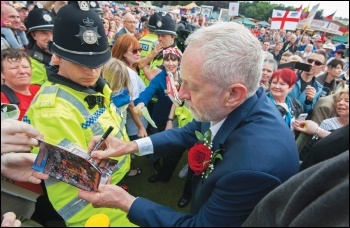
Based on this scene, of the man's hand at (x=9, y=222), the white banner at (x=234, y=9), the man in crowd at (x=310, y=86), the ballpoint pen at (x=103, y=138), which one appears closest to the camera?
the man's hand at (x=9, y=222)

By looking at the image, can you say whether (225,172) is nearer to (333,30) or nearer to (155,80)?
(155,80)

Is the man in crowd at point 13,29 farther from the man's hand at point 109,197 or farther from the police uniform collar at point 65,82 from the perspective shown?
the man's hand at point 109,197

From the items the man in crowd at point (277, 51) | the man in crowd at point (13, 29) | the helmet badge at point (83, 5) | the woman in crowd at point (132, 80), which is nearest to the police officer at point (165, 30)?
the woman in crowd at point (132, 80)

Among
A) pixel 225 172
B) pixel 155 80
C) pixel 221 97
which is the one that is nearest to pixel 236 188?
pixel 225 172

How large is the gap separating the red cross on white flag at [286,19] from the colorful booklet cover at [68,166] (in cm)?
709

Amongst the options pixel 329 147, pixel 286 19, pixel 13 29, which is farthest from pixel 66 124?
pixel 286 19

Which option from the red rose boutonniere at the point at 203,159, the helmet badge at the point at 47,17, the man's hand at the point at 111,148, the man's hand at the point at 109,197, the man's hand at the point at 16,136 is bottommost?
the man's hand at the point at 111,148

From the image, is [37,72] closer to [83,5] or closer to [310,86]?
[83,5]

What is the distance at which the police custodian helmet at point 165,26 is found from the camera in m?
5.18

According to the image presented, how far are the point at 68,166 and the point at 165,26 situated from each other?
4284mm

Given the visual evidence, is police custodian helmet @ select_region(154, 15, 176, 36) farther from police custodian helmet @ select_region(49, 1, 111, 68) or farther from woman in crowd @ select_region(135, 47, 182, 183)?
Result: police custodian helmet @ select_region(49, 1, 111, 68)

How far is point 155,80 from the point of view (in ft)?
12.7

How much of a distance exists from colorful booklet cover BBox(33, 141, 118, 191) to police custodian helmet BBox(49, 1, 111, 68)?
2.27 ft

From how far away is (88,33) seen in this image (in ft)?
6.08
